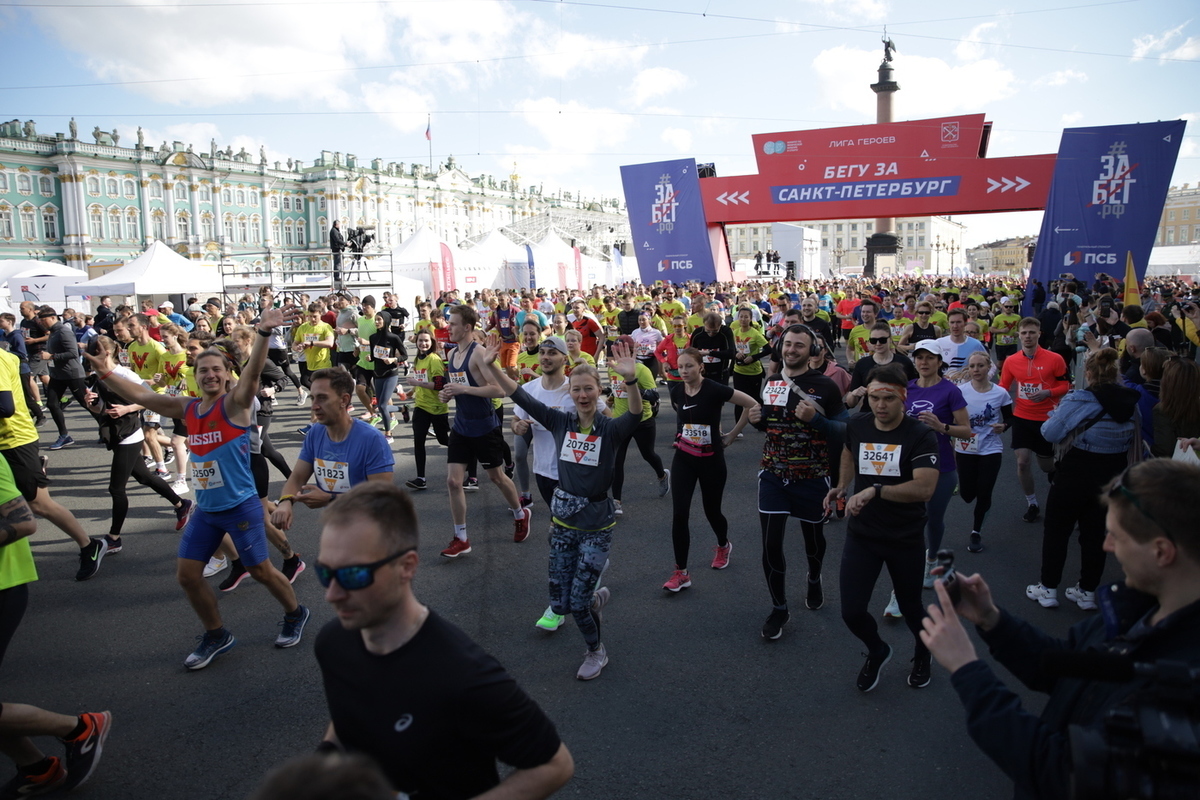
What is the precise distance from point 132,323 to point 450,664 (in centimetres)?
834

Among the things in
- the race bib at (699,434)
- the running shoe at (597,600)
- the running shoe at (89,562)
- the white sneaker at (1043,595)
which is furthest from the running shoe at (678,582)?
the running shoe at (89,562)

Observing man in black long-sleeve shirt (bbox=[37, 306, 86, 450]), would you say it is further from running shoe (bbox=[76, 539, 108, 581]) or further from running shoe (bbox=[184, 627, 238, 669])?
running shoe (bbox=[184, 627, 238, 669])

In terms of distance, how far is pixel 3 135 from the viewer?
64.6 meters

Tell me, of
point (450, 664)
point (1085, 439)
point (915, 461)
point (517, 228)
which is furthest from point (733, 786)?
point (517, 228)

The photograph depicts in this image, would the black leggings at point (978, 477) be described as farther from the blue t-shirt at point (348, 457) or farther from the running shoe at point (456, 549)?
the blue t-shirt at point (348, 457)

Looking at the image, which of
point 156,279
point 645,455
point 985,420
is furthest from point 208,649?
point 156,279

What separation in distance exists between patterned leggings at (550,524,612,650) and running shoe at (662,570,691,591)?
3.78 feet

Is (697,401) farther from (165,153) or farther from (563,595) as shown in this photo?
(165,153)

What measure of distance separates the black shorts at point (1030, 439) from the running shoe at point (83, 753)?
685 centimetres

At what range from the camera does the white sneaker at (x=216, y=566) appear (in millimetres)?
5726

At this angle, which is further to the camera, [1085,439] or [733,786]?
[1085,439]

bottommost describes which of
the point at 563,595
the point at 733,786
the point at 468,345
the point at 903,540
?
the point at 733,786

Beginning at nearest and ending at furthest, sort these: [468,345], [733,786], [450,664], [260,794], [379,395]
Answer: [260,794]
[450,664]
[733,786]
[468,345]
[379,395]

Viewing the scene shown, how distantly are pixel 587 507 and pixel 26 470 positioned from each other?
4.41 m
